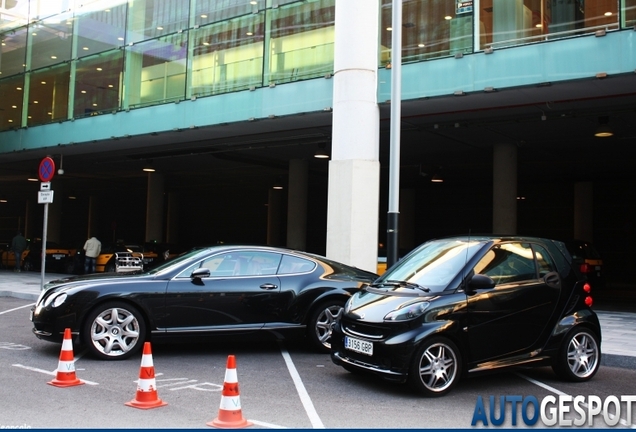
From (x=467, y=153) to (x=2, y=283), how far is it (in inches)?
663

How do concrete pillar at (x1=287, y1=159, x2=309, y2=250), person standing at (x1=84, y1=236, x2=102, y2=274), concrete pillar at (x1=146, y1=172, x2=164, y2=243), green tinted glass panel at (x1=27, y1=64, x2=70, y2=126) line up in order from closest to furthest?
person standing at (x1=84, y1=236, x2=102, y2=274) < green tinted glass panel at (x1=27, y1=64, x2=70, y2=126) < concrete pillar at (x1=287, y1=159, x2=309, y2=250) < concrete pillar at (x1=146, y1=172, x2=164, y2=243)

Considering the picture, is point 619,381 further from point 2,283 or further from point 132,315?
point 2,283

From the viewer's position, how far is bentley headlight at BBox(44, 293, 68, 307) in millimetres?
8102

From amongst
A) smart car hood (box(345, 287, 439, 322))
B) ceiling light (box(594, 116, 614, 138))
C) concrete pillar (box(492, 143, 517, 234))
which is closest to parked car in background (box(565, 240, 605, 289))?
concrete pillar (box(492, 143, 517, 234))

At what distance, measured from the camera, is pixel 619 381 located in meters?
7.64

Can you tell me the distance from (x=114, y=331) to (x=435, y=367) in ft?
13.4

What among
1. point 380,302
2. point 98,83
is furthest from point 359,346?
point 98,83

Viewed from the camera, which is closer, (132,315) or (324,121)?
(132,315)

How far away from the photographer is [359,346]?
684 cm

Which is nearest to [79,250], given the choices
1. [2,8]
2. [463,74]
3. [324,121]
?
[2,8]

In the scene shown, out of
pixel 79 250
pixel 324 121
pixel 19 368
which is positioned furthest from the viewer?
pixel 79 250

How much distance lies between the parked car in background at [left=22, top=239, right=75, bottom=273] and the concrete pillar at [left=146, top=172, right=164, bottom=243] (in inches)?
184

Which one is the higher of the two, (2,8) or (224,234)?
(2,8)

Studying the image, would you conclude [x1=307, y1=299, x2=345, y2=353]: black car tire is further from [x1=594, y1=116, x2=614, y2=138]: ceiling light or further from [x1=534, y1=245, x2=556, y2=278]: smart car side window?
[x1=594, y1=116, x2=614, y2=138]: ceiling light
